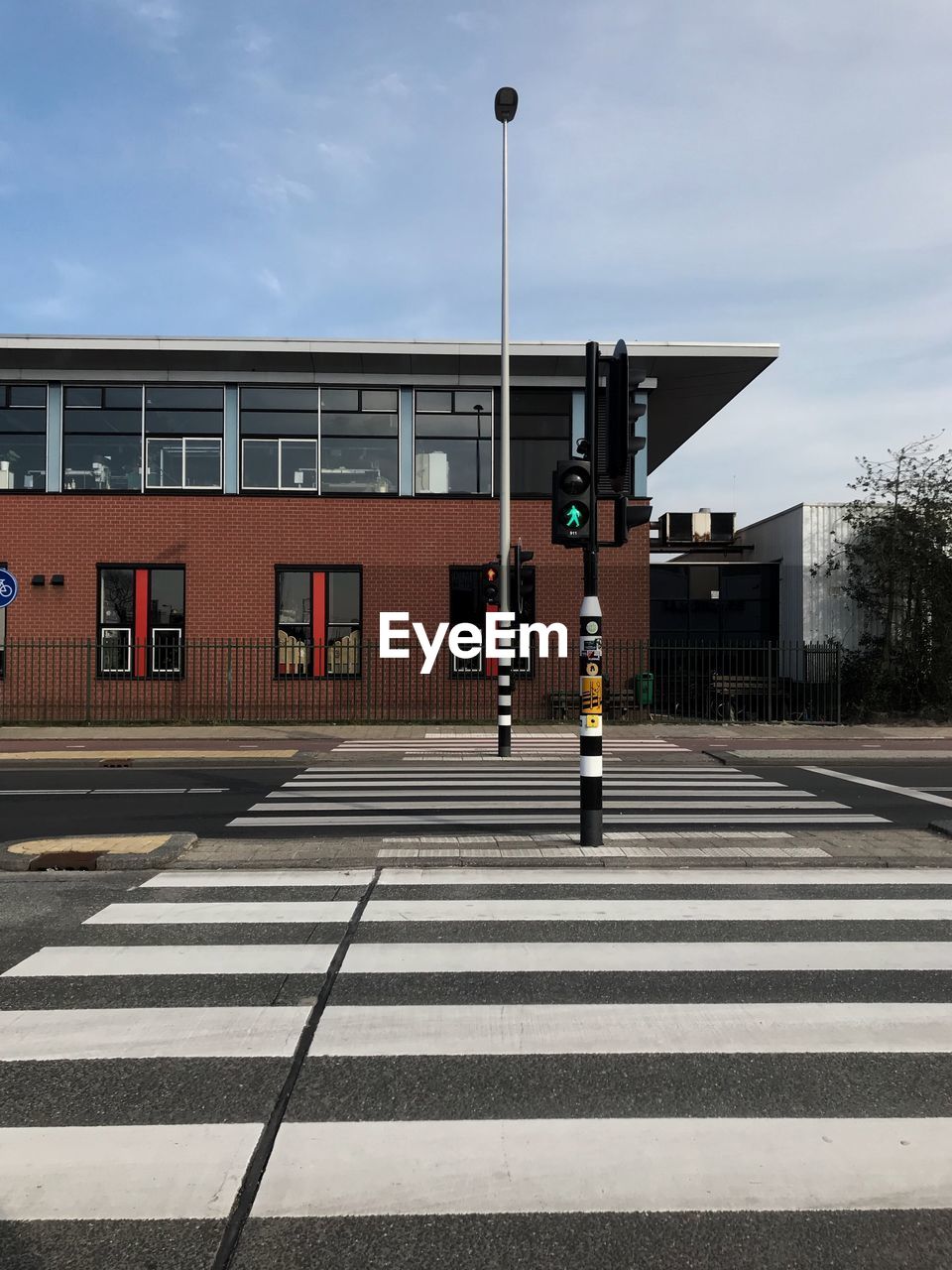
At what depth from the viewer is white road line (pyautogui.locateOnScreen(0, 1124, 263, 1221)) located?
117 inches

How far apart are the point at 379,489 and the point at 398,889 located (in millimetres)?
18196

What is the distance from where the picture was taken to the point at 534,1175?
10.4ft

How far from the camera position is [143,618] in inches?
939

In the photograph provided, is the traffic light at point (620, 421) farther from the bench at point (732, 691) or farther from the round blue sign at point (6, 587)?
the bench at point (732, 691)

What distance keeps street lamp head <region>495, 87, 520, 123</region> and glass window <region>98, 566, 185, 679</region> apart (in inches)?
511

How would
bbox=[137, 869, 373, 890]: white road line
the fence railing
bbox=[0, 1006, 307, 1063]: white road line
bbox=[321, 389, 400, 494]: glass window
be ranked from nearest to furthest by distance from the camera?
bbox=[0, 1006, 307, 1063]: white road line, bbox=[137, 869, 373, 890]: white road line, the fence railing, bbox=[321, 389, 400, 494]: glass window

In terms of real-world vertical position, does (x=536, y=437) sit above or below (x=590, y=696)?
above

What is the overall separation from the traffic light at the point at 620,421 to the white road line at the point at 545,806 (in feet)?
13.3

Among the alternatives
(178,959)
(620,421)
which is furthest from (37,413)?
(178,959)

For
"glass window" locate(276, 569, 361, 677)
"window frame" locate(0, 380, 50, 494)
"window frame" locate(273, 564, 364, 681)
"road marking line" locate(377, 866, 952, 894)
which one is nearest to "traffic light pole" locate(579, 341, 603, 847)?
"road marking line" locate(377, 866, 952, 894)

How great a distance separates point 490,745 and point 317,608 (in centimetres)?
787

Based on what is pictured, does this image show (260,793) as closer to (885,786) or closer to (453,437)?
(885,786)

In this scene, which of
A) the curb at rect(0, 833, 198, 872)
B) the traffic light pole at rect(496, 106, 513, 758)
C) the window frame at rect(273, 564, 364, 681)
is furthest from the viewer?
the window frame at rect(273, 564, 364, 681)

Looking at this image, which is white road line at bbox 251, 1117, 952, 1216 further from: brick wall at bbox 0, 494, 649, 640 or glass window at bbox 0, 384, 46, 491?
glass window at bbox 0, 384, 46, 491
